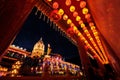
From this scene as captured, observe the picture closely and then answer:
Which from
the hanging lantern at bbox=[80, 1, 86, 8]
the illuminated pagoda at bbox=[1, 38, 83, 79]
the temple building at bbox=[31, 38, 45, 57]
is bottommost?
the illuminated pagoda at bbox=[1, 38, 83, 79]

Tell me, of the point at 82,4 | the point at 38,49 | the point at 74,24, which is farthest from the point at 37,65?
the point at 38,49

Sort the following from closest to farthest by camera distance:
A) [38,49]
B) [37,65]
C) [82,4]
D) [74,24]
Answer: [82,4], [74,24], [37,65], [38,49]

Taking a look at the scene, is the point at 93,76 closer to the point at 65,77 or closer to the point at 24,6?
the point at 65,77

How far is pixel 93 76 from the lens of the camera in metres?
6.32

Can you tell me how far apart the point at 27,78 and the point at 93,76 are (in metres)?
3.54

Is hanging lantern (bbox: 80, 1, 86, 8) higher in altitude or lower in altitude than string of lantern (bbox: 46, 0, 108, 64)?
higher

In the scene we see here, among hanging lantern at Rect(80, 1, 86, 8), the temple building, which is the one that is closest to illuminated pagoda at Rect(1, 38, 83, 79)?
the temple building

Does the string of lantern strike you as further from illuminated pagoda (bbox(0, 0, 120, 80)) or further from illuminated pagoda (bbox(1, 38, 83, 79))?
illuminated pagoda (bbox(1, 38, 83, 79))

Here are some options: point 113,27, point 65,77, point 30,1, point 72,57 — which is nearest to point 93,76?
point 65,77

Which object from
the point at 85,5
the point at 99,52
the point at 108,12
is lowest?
the point at 99,52

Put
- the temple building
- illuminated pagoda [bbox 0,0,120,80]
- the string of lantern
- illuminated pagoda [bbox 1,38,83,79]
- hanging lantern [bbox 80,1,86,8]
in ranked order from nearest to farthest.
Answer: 1. illuminated pagoda [bbox 0,0,120,80]
2. the string of lantern
3. hanging lantern [bbox 80,1,86,8]
4. illuminated pagoda [bbox 1,38,83,79]
5. the temple building

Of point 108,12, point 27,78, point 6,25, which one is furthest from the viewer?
point 27,78

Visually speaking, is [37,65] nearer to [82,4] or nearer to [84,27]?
[84,27]

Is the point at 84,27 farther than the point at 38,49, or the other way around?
the point at 38,49
